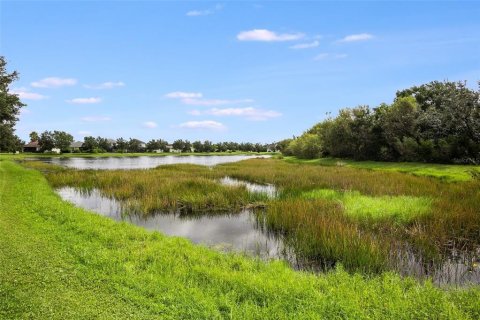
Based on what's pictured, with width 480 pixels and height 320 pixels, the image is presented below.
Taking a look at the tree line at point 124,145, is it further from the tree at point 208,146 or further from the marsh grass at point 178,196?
the marsh grass at point 178,196

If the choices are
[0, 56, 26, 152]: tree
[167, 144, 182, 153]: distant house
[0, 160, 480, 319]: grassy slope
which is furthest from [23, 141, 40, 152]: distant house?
[0, 160, 480, 319]: grassy slope

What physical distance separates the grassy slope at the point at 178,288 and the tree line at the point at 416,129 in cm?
2235

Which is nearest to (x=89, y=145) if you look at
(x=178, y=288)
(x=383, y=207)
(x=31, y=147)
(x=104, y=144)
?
(x=104, y=144)

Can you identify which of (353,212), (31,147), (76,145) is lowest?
(353,212)

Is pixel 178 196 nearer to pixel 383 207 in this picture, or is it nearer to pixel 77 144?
pixel 383 207

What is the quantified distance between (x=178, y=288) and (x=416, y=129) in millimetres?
38343

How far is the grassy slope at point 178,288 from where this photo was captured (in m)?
5.48

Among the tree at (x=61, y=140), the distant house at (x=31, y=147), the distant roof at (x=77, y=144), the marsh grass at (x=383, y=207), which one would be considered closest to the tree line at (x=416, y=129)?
the marsh grass at (x=383, y=207)

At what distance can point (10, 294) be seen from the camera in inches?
231

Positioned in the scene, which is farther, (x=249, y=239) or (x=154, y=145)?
(x=154, y=145)

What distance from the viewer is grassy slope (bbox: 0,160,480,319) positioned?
5.48m

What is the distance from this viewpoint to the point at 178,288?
6266mm

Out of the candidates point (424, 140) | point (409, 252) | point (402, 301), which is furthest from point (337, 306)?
point (424, 140)

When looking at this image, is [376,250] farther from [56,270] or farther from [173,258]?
[56,270]
